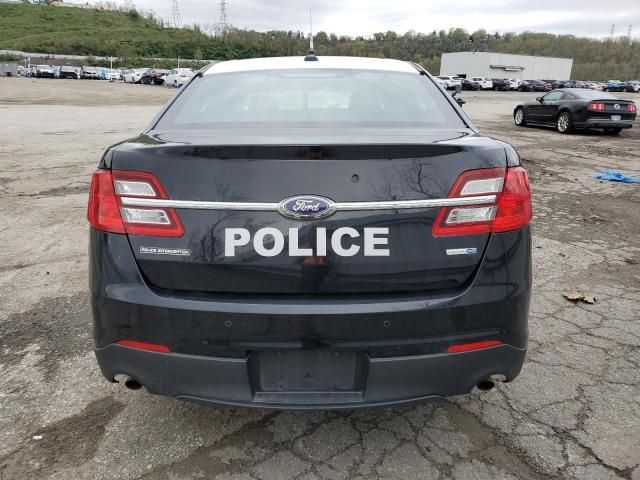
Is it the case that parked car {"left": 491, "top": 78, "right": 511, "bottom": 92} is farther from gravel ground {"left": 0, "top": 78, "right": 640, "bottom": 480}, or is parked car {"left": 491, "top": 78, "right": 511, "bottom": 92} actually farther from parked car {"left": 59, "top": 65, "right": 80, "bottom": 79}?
gravel ground {"left": 0, "top": 78, "right": 640, "bottom": 480}

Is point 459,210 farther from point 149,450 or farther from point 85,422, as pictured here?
point 85,422

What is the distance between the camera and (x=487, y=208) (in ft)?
6.25

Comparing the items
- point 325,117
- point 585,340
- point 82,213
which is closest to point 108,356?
point 325,117

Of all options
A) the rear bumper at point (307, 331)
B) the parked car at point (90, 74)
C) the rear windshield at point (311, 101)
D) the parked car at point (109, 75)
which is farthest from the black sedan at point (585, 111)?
the parked car at point (90, 74)

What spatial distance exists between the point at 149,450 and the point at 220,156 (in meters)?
1.34

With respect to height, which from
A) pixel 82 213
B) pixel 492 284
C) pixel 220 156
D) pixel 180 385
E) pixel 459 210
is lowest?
pixel 82 213

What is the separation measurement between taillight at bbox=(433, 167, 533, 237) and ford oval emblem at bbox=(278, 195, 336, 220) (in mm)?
404

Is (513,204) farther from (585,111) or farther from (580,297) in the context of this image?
(585,111)

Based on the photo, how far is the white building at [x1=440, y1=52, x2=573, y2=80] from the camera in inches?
3297

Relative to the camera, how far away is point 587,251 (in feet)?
16.7

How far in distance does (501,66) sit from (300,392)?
9274 centimetres

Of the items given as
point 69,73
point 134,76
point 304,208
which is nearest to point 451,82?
point 304,208

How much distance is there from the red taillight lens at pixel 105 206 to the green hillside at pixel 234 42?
9667cm

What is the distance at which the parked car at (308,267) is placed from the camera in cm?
182
